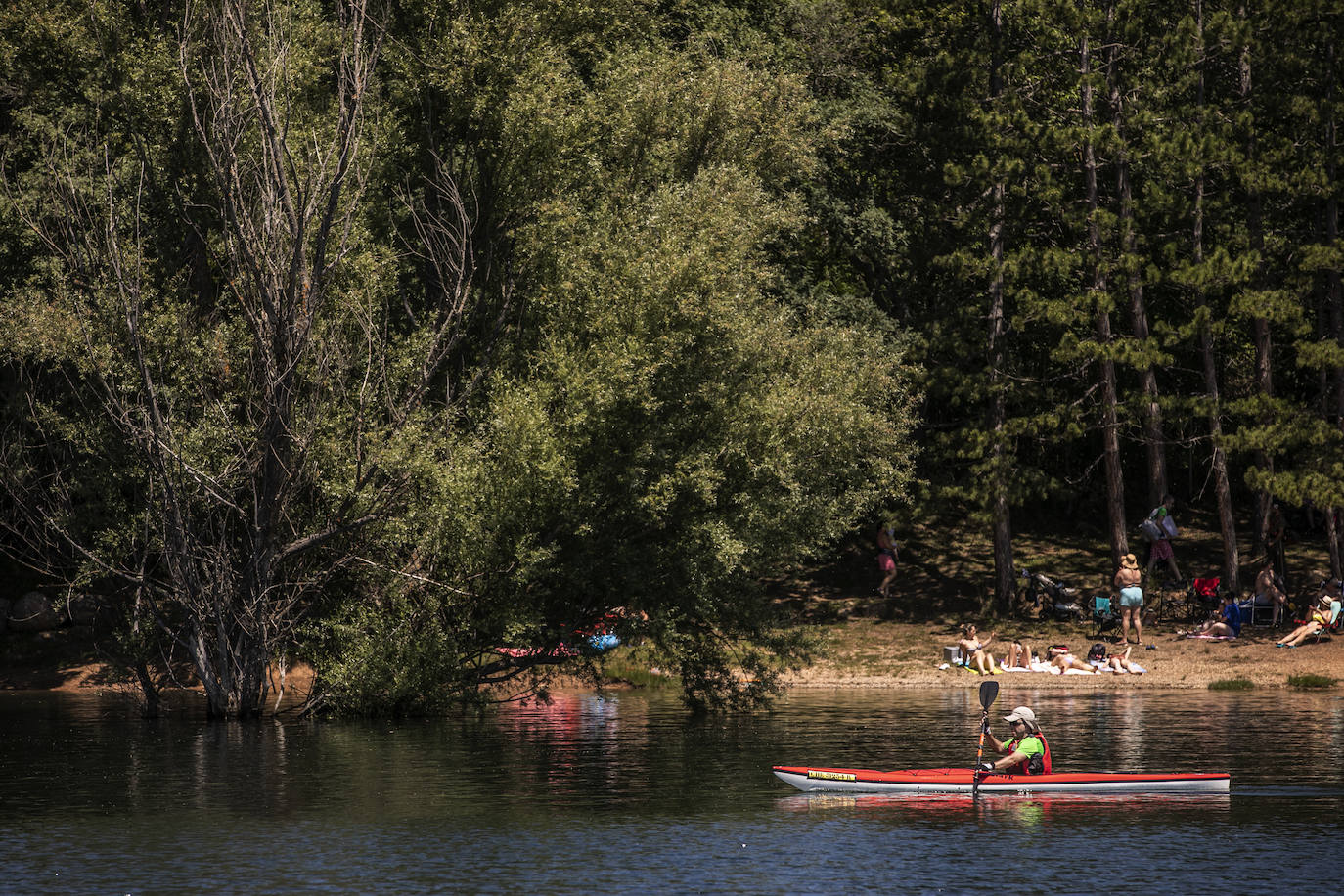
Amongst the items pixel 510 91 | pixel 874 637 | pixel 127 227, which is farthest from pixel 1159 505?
pixel 127 227

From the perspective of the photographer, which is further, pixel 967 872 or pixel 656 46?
pixel 656 46

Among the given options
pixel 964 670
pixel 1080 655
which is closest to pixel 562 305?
pixel 964 670

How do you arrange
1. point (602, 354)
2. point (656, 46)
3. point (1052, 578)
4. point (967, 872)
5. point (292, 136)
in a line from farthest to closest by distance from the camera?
point (1052, 578) < point (656, 46) < point (292, 136) < point (602, 354) < point (967, 872)

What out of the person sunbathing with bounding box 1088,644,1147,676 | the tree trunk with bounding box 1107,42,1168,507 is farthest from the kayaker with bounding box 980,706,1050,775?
the tree trunk with bounding box 1107,42,1168,507

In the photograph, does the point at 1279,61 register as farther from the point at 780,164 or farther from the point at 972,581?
the point at 972,581

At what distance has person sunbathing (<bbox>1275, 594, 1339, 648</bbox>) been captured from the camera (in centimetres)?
4219

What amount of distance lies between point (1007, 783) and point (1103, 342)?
23.4 metres

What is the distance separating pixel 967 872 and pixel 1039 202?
3247 centimetres

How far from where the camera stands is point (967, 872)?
68.0 feet

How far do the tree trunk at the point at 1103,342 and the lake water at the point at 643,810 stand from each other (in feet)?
34.3

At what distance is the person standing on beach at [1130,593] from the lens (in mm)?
43156

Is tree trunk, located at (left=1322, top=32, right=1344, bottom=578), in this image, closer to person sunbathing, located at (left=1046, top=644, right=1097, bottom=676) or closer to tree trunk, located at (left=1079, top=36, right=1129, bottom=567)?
tree trunk, located at (left=1079, top=36, right=1129, bottom=567)

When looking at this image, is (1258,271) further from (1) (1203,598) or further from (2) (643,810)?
(2) (643,810)

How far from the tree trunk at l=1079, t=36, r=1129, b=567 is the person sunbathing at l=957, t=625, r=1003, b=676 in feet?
17.8
